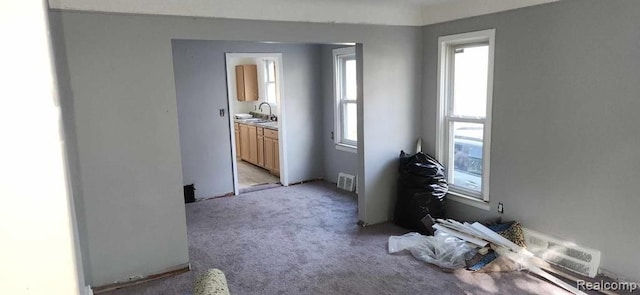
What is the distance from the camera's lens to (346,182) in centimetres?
A: 592

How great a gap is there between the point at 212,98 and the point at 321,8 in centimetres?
226

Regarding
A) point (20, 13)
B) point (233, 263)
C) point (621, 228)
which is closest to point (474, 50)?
point (621, 228)

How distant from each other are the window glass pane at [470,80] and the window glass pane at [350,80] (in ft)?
5.85

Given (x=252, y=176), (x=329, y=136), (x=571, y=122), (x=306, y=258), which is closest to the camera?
(x=571, y=122)

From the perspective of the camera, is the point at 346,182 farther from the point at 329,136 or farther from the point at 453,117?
the point at 453,117

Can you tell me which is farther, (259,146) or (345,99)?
(259,146)

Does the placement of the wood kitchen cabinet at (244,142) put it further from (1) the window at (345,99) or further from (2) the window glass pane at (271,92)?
(1) the window at (345,99)

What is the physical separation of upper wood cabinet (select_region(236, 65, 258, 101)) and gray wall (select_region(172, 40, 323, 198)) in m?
2.41

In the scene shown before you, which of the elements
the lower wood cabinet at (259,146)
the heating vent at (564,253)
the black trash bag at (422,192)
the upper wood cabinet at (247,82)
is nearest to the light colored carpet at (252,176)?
the lower wood cabinet at (259,146)

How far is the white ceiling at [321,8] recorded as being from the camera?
3.10 metres

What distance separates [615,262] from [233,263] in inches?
117

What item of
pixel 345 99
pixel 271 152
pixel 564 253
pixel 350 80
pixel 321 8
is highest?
pixel 321 8

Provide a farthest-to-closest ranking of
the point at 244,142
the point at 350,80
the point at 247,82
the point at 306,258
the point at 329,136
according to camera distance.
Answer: the point at 247,82, the point at 244,142, the point at 329,136, the point at 350,80, the point at 306,258

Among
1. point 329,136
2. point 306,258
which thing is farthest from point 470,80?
point 329,136
